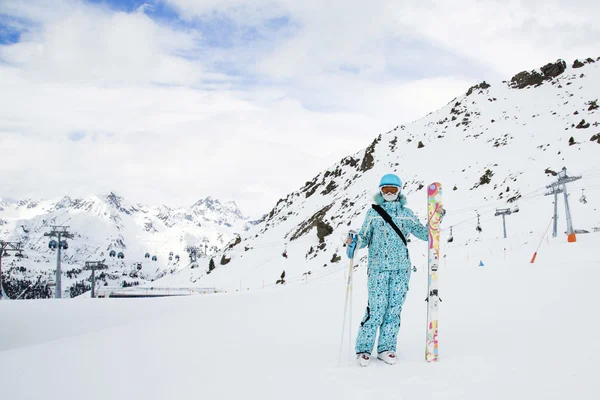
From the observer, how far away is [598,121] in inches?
1550

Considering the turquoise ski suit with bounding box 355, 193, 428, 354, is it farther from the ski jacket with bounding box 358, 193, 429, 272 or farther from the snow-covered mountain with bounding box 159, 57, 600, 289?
the snow-covered mountain with bounding box 159, 57, 600, 289

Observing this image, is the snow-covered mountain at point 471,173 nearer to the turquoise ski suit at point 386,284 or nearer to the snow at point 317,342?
the snow at point 317,342

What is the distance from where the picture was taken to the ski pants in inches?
180

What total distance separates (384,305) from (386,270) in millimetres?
398

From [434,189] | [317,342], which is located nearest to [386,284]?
[434,189]

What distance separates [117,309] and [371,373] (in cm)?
1112

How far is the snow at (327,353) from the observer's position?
3527mm

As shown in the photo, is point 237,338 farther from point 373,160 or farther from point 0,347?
point 373,160

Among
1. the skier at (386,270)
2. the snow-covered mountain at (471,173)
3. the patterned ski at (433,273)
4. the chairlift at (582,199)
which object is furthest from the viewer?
the snow-covered mountain at (471,173)

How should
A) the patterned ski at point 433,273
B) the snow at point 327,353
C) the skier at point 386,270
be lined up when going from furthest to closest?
the skier at point 386,270 < the patterned ski at point 433,273 < the snow at point 327,353

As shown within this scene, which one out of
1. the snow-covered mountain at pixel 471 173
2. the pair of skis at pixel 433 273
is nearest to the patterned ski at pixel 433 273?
the pair of skis at pixel 433 273

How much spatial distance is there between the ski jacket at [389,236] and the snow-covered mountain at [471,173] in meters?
22.0

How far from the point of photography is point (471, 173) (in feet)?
144

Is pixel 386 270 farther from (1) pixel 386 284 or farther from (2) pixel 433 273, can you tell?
(2) pixel 433 273
